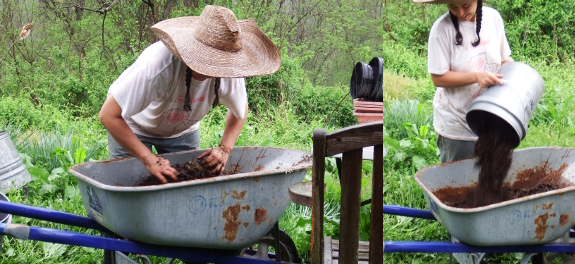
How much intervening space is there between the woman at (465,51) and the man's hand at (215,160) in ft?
5.15

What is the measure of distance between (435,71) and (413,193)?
394 mm

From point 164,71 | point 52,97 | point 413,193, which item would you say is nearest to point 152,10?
point 52,97

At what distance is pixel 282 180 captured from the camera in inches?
90.7

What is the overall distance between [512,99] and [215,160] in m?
1.70

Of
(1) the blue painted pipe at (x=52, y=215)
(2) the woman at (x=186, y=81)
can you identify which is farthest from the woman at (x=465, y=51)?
(1) the blue painted pipe at (x=52, y=215)

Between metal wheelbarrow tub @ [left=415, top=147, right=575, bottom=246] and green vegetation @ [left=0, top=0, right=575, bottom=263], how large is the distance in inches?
1.7

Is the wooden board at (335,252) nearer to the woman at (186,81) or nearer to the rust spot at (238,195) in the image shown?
the rust spot at (238,195)

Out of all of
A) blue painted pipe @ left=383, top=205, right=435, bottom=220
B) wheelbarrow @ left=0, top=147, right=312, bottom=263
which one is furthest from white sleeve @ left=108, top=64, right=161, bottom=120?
blue painted pipe @ left=383, top=205, right=435, bottom=220

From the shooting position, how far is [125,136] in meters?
2.39

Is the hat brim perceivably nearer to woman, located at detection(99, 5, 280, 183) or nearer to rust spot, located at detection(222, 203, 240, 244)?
woman, located at detection(99, 5, 280, 183)

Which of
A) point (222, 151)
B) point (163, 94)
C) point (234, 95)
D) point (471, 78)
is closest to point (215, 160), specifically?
point (222, 151)

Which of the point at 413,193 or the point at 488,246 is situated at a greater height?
the point at 413,193

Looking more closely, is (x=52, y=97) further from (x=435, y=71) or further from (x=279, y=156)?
(x=435, y=71)

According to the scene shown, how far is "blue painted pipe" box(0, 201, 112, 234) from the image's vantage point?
2496mm
